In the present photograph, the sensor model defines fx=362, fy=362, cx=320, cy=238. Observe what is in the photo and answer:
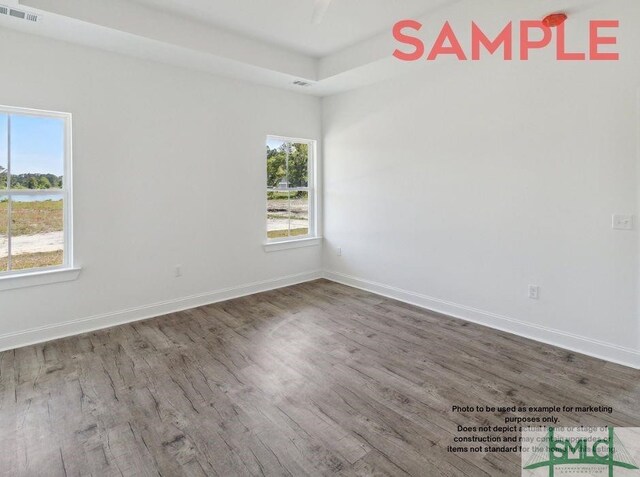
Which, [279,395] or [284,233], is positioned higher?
[284,233]

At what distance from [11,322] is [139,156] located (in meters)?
1.91

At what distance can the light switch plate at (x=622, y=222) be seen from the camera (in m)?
2.79

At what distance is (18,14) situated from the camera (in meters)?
2.85

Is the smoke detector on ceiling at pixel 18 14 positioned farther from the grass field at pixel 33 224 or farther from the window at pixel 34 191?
the grass field at pixel 33 224

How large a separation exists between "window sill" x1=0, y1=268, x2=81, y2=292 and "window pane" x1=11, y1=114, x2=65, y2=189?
796 mm

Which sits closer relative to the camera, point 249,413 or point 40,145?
point 249,413

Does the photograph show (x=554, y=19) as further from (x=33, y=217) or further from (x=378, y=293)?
(x=33, y=217)

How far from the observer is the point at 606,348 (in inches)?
116

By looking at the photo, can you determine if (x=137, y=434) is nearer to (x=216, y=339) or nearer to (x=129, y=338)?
(x=216, y=339)

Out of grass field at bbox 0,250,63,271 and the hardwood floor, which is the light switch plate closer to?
the hardwood floor

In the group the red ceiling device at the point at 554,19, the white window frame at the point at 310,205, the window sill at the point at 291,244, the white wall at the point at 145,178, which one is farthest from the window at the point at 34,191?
the red ceiling device at the point at 554,19

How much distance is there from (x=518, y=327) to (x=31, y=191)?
4.71 metres

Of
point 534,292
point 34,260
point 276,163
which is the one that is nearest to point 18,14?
point 34,260

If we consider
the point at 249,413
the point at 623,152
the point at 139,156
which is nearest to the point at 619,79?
the point at 623,152
